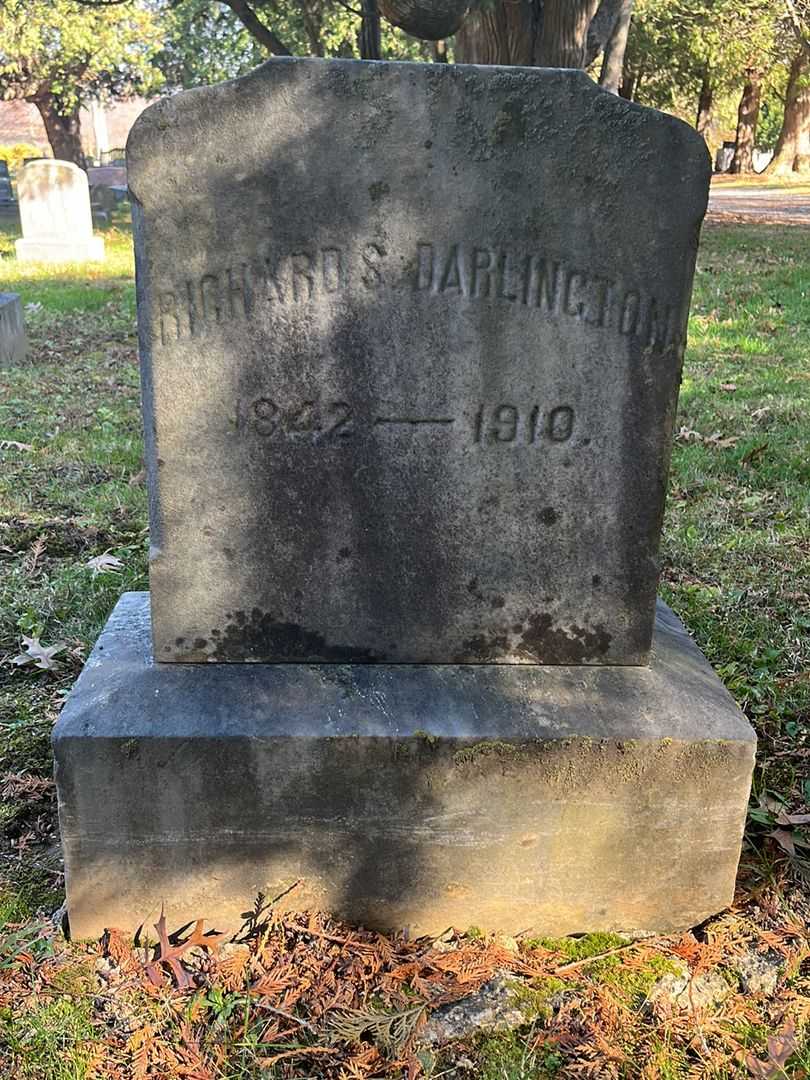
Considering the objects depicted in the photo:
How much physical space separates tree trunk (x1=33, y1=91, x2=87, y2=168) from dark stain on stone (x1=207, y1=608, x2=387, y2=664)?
3149 cm

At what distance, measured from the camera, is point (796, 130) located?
100 feet

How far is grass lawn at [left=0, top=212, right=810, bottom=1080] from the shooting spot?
1.89 meters

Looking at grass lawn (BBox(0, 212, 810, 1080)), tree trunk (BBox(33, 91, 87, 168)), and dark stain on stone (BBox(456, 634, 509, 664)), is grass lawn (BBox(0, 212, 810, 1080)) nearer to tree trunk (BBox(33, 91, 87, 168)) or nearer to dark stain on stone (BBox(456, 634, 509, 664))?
dark stain on stone (BBox(456, 634, 509, 664))

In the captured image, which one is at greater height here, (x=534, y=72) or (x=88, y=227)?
(x=534, y=72)

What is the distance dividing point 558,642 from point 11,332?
7.18 meters

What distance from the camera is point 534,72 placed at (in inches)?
75.4

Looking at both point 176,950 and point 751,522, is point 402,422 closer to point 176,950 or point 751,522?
point 176,950

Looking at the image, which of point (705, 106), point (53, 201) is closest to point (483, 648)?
point (53, 201)

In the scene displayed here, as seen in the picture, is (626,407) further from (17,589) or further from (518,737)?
(17,589)

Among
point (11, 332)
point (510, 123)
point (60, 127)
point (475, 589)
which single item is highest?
point (60, 127)

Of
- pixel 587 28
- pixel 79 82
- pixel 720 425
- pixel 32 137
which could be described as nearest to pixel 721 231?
pixel 587 28

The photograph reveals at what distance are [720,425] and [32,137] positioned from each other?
269ft

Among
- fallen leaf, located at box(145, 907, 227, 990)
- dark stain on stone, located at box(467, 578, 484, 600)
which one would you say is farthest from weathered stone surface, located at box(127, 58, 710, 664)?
fallen leaf, located at box(145, 907, 227, 990)

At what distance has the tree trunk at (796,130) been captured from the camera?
1174 inches
